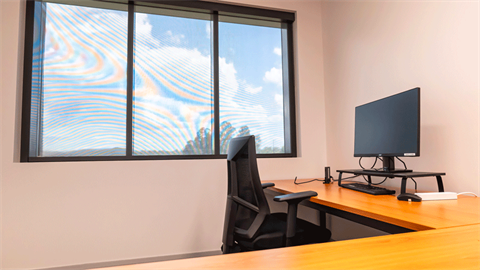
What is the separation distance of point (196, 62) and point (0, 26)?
1.72 metres

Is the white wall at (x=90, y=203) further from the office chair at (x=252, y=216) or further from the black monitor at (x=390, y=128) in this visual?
the black monitor at (x=390, y=128)

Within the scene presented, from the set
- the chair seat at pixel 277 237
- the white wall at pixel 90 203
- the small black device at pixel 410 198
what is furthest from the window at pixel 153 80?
the small black device at pixel 410 198

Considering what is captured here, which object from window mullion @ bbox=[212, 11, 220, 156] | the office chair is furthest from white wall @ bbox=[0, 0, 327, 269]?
the office chair

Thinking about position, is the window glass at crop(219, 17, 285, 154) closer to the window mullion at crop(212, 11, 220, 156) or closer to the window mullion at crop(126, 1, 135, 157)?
the window mullion at crop(212, 11, 220, 156)

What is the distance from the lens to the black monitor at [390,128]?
5.74 feet

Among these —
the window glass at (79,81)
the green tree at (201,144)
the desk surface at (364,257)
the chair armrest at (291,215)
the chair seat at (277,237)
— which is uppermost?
the window glass at (79,81)

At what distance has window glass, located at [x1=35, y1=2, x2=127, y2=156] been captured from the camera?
2645mm

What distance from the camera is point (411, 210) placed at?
1309mm

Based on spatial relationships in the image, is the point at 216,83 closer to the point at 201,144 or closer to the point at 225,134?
the point at 225,134

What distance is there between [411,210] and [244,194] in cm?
89

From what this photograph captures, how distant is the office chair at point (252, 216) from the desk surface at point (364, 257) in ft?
2.43

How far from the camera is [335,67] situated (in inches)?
125

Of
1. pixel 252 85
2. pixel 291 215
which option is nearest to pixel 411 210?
pixel 291 215

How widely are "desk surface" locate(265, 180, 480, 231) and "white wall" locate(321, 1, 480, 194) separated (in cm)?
42
